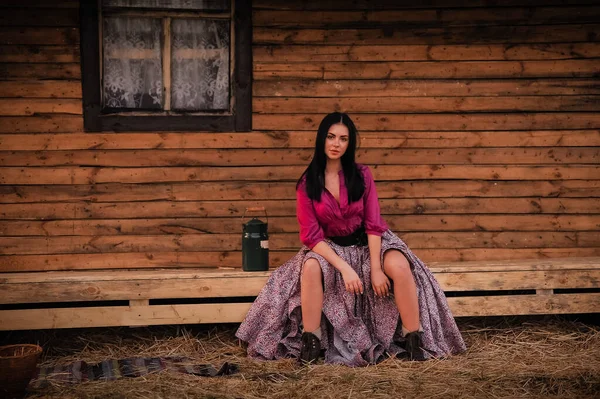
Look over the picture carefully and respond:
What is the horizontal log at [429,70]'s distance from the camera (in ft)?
21.0

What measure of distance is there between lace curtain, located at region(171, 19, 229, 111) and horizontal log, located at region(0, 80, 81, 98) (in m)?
0.79

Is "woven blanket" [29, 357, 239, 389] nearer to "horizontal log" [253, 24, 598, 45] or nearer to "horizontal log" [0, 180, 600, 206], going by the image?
"horizontal log" [0, 180, 600, 206]

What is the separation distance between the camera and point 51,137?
245 inches

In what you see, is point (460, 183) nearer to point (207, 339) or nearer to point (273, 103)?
point (273, 103)

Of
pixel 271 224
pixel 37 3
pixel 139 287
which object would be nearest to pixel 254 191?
pixel 271 224

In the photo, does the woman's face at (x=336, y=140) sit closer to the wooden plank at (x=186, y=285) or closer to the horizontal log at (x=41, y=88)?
the wooden plank at (x=186, y=285)

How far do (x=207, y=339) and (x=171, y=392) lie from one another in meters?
1.47

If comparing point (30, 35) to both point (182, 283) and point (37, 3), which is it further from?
point (182, 283)

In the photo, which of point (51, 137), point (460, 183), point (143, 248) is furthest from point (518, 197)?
point (51, 137)

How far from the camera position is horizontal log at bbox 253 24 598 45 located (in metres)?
6.37

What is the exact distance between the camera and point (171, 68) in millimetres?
6383

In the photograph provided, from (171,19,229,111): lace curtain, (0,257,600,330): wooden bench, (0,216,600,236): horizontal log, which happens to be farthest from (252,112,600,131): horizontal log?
(0,257,600,330): wooden bench

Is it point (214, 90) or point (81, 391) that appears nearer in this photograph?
point (81, 391)

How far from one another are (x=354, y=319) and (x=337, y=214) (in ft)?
2.39
